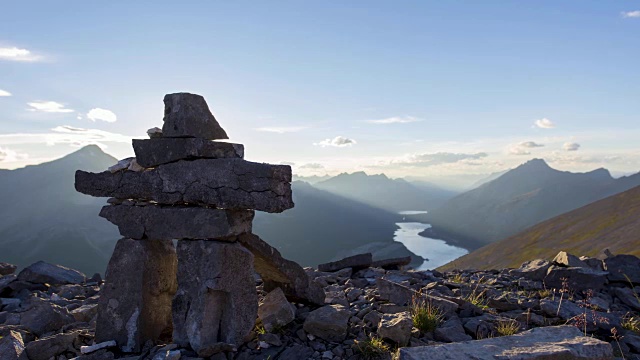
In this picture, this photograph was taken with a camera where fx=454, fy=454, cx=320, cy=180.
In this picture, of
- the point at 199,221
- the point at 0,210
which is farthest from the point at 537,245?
the point at 0,210

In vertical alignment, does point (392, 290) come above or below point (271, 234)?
above

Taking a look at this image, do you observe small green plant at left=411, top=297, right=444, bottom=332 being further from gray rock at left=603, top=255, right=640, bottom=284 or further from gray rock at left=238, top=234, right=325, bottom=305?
gray rock at left=603, top=255, right=640, bottom=284

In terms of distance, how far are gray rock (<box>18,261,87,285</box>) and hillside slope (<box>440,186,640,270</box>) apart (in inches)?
1190

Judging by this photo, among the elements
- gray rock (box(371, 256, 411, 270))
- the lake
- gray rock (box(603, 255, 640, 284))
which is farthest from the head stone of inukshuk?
the lake

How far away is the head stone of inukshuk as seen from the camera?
307 inches

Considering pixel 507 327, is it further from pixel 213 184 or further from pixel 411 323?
pixel 213 184

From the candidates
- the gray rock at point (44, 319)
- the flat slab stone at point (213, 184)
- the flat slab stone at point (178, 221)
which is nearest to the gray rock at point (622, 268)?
the flat slab stone at point (213, 184)

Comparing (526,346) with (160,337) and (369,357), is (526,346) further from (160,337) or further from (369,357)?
(160,337)

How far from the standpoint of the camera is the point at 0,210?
181m

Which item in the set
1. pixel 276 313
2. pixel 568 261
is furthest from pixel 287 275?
pixel 568 261

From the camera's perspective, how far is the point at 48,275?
14.9 metres

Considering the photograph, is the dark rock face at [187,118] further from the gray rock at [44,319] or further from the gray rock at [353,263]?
the gray rock at [353,263]

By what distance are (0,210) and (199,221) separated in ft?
703

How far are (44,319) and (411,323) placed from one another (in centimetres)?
771
